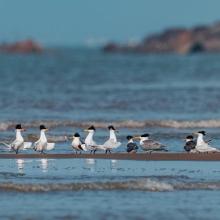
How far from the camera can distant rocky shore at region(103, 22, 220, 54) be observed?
503ft

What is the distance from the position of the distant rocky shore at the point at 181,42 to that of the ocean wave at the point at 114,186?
132m

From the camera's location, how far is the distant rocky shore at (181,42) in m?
153

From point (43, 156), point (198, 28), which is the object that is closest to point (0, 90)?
point (43, 156)

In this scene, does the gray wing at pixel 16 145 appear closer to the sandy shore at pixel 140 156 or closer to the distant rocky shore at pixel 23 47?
the sandy shore at pixel 140 156

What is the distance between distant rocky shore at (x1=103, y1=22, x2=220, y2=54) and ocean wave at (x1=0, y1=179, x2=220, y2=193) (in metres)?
132

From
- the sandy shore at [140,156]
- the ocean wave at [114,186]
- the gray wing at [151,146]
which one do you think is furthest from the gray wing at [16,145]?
the ocean wave at [114,186]

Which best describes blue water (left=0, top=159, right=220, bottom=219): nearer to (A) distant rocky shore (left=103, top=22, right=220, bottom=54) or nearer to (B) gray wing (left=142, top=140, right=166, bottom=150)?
(B) gray wing (left=142, top=140, right=166, bottom=150)

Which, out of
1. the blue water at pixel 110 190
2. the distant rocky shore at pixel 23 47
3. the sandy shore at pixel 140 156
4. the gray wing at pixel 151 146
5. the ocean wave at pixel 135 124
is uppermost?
the distant rocky shore at pixel 23 47

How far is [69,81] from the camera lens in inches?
2274

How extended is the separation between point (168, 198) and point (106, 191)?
3.41 feet

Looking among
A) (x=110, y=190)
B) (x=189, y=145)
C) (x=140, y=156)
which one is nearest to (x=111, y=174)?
(x=110, y=190)

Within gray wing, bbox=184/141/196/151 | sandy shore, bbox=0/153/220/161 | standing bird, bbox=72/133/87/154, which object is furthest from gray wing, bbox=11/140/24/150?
gray wing, bbox=184/141/196/151

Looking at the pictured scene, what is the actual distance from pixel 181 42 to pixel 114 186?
14675 centimetres

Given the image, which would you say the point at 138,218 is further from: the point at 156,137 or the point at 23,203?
the point at 156,137
